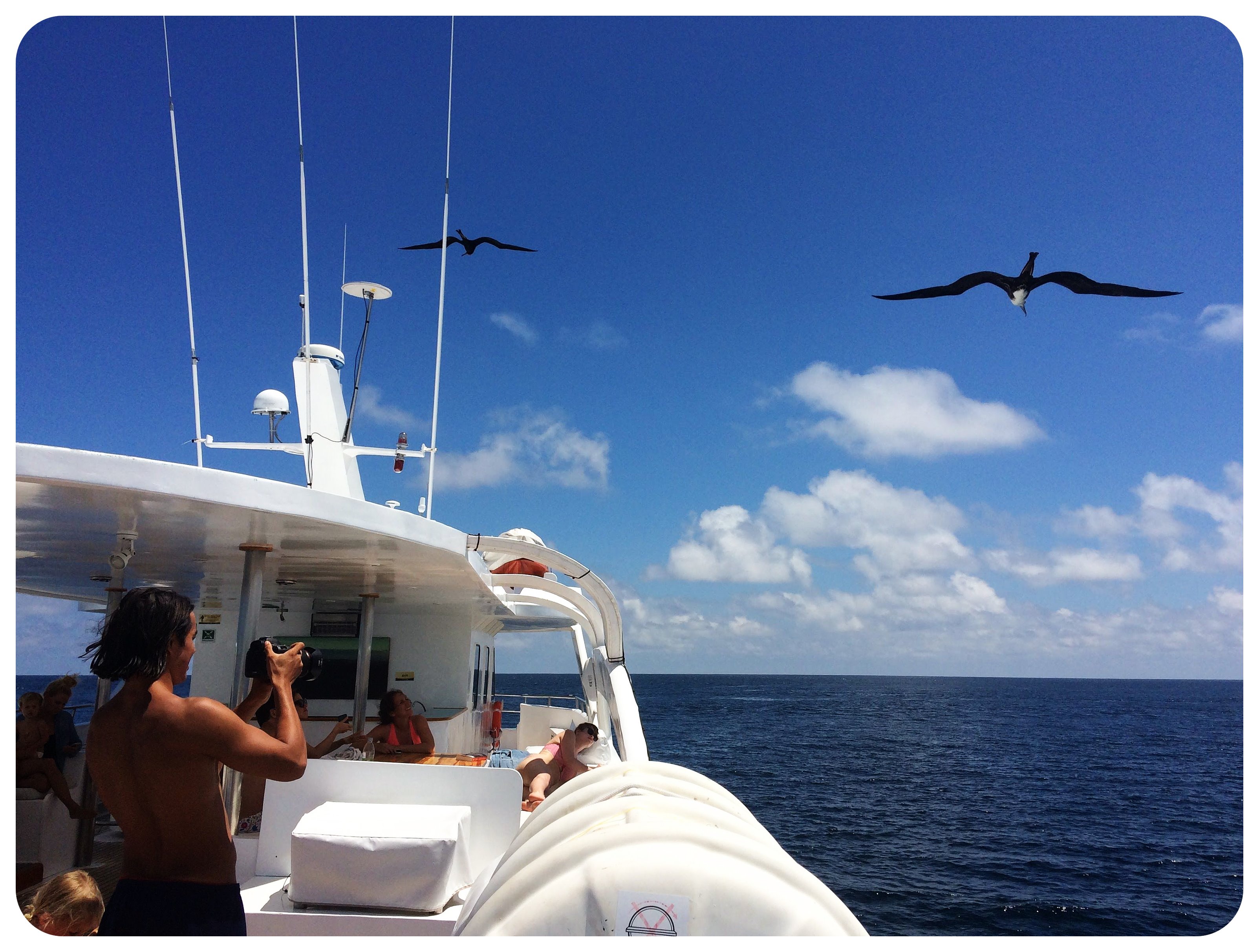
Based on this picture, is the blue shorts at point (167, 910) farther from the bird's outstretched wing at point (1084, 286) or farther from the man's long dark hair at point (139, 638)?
the bird's outstretched wing at point (1084, 286)

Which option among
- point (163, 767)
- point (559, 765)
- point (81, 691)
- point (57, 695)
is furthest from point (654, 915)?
point (81, 691)

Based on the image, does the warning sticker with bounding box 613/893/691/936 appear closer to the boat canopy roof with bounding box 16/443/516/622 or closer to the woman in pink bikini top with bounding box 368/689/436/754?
the boat canopy roof with bounding box 16/443/516/622

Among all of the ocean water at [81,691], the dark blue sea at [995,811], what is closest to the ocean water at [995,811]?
the dark blue sea at [995,811]

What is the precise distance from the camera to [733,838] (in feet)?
7.44

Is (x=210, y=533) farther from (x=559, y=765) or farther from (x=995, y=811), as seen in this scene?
(x=995, y=811)

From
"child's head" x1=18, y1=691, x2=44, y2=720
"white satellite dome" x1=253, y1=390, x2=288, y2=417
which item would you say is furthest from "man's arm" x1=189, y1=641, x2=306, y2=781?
"white satellite dome" x1=253, y1=390, x2=288, y2=417

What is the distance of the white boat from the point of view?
7.30ft

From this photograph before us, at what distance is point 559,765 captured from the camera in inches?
301

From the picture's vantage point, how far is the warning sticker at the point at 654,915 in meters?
2.14

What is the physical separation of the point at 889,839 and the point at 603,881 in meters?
33.3

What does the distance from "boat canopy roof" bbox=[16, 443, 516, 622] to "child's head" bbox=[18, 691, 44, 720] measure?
109 cm

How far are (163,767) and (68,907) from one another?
3.50 feet

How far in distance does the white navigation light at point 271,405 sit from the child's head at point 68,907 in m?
7.51

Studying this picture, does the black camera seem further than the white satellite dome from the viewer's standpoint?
No
